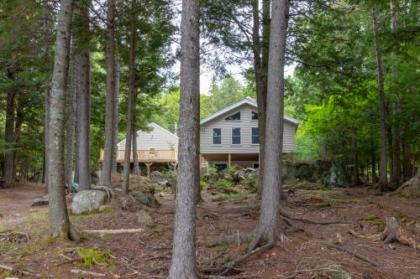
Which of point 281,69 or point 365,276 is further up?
point 281,69

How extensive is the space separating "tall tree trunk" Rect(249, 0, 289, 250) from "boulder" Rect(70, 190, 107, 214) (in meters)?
5.10

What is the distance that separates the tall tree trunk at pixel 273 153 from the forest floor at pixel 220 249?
0.33m

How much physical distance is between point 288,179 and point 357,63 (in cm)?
974

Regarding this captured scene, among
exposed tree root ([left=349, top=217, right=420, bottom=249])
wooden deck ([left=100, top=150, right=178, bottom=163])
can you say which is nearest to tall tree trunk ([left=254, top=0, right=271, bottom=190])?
exposed tree root ([left=349, top=217, right=420, bottom=249])

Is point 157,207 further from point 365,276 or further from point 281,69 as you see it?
point 365,276

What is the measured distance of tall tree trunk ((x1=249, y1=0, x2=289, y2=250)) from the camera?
6820mm

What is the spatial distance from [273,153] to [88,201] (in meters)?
5.65

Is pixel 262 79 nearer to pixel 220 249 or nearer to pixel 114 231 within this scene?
pixel 114 231

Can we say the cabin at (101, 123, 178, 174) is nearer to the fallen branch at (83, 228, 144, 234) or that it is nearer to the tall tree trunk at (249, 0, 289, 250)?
the fallen branch at (83, 228, 144, 234)

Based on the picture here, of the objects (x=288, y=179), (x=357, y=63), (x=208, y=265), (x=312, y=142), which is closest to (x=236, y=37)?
(x=357, y=63)

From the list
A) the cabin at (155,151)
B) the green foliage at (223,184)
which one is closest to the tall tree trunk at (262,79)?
the green foliage at (223,184)

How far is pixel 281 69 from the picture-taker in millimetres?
7059

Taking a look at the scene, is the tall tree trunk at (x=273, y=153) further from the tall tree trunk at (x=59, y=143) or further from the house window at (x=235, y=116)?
the house window at (x=235, y=116)

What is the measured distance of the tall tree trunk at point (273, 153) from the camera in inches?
269
